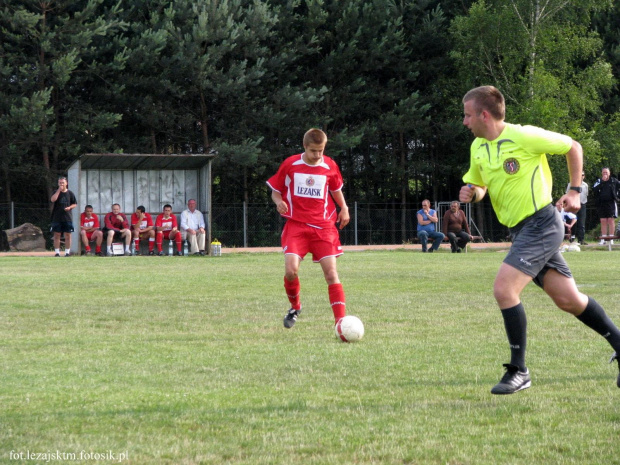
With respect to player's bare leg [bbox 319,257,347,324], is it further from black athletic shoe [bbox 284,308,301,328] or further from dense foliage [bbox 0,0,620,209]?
dense foliage [bbox 0,0,620,209]

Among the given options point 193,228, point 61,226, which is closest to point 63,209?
point 61,226

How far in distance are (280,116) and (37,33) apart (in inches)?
374

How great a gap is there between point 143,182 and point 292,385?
22.1 metres

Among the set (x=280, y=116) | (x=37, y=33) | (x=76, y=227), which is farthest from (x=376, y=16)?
(x=76, y=227)

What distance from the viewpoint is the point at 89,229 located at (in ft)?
81.6

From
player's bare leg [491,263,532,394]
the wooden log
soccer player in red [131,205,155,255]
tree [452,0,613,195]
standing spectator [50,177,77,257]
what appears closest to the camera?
player's bare leg [491,263,532,394]

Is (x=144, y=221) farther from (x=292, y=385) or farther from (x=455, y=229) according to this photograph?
(x=292, y=385)

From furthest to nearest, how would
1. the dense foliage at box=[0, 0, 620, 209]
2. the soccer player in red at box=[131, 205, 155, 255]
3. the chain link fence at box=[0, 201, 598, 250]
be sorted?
1. the chain link fence at box=[0, 201, 598, 250]
2. the dense foliage at box=[0, 0, 620, 209]
3. the soccer player in red at box=[131, 205, 155, 255]

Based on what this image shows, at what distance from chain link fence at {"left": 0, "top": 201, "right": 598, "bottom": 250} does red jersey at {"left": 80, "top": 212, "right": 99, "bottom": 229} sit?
677 cm

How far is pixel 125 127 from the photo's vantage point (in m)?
35.8

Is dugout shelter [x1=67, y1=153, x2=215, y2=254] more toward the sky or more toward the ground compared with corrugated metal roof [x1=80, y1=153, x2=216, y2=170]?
more toward the ground

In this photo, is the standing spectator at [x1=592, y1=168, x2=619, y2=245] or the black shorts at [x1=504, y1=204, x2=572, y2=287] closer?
the black shorts at [x1=504, y1=204, x2=572, y2=287]

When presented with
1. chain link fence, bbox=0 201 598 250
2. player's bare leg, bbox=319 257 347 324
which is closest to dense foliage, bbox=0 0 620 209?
chain link fence, bbox=0 201 598 250

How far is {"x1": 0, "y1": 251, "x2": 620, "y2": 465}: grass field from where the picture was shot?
13.2 feet
